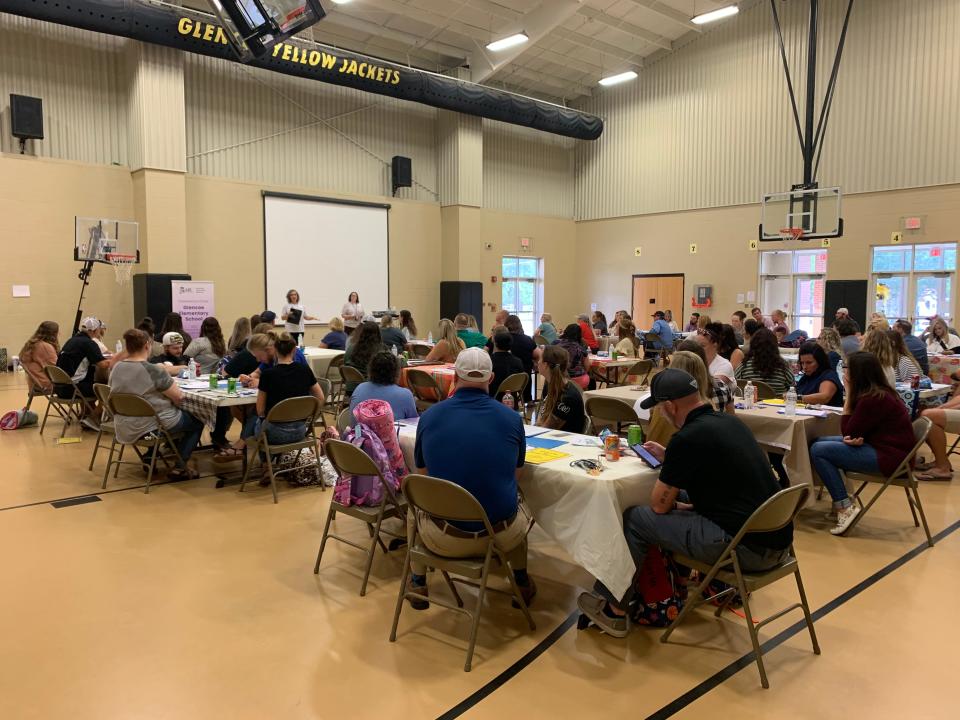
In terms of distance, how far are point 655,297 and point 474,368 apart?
14020 millimetres

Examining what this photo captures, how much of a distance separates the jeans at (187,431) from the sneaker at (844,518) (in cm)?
481

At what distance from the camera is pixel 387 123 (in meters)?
14.8

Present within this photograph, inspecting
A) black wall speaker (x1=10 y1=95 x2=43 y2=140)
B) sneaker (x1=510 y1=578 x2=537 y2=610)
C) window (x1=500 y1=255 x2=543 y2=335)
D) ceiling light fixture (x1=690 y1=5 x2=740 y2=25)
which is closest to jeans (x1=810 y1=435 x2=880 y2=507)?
sneaker (x1=510 y1=578 x2=537 y2=610)

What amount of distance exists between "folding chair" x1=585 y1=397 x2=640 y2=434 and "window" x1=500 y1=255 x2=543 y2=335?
11.6 meters

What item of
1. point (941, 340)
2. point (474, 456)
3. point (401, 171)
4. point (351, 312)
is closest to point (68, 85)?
point (351, 312)

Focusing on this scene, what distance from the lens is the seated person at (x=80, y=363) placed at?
23.0 feet

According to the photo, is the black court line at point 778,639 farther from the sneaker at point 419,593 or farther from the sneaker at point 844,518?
the sneaker at point 419,593

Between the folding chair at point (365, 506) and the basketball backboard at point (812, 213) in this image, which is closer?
the folding chair at point (365, 506)

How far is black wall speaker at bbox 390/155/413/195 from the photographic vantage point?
14.7 meters

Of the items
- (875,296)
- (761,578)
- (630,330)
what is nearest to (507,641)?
(761,578)

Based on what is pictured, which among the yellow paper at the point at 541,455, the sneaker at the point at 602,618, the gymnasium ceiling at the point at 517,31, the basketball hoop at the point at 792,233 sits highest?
the gymnasium ceiling at the point at 517,31

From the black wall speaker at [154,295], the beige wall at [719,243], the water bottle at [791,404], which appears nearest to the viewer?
the water bottle at [791,404]

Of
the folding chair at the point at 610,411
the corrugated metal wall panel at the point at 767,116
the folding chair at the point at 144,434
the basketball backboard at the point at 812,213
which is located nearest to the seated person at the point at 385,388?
the folding chair at the point at 610,411

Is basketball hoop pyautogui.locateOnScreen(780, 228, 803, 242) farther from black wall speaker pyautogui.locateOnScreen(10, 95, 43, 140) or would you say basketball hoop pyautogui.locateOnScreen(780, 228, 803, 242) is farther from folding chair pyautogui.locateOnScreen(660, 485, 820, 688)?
black wall speaker pyautogui.locateOnScreen(10, 95, 43, 140)
